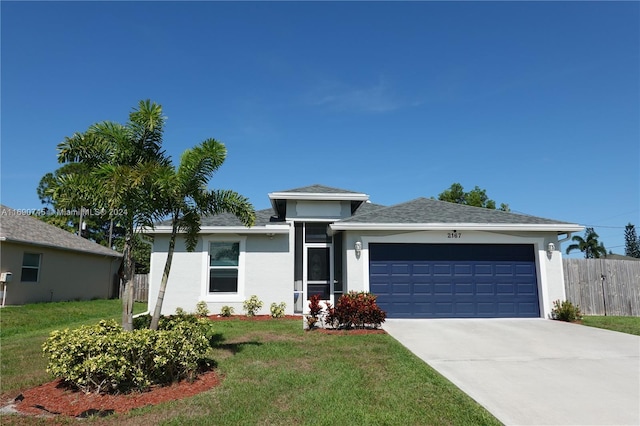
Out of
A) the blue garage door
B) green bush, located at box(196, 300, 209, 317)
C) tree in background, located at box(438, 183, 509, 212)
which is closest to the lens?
the blue garage door

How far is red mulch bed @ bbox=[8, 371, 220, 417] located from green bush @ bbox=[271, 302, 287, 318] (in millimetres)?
6946

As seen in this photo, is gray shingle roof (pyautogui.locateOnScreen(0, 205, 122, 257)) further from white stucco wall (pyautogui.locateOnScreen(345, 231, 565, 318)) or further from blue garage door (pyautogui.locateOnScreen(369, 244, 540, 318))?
blue garage door (pyautogui.locateOnScreen(369, 244, 540, 318))

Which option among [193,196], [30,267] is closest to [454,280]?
[193,196]

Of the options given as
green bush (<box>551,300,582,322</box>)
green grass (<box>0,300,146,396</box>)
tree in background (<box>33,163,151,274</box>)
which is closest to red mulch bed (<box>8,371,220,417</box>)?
green grass (<box>0,300,146,396</box>)

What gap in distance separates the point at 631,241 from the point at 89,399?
8701cm

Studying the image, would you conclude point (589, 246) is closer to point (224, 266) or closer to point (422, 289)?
point (422, 289)

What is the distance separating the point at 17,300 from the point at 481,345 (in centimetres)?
1837

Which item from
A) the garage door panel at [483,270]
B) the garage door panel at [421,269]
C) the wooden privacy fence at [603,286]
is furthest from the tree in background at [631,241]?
the garage door panel at [421,269]

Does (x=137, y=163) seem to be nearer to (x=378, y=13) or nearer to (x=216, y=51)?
(x=216, y=51)

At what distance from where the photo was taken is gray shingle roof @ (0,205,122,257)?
15969 millimetres

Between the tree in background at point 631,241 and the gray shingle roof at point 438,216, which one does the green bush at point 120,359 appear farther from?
the tree in background at point 631,241

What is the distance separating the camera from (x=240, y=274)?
1280 centimetres

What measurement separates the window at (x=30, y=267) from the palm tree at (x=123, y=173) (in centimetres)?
1366

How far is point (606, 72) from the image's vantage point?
39.7 ft
